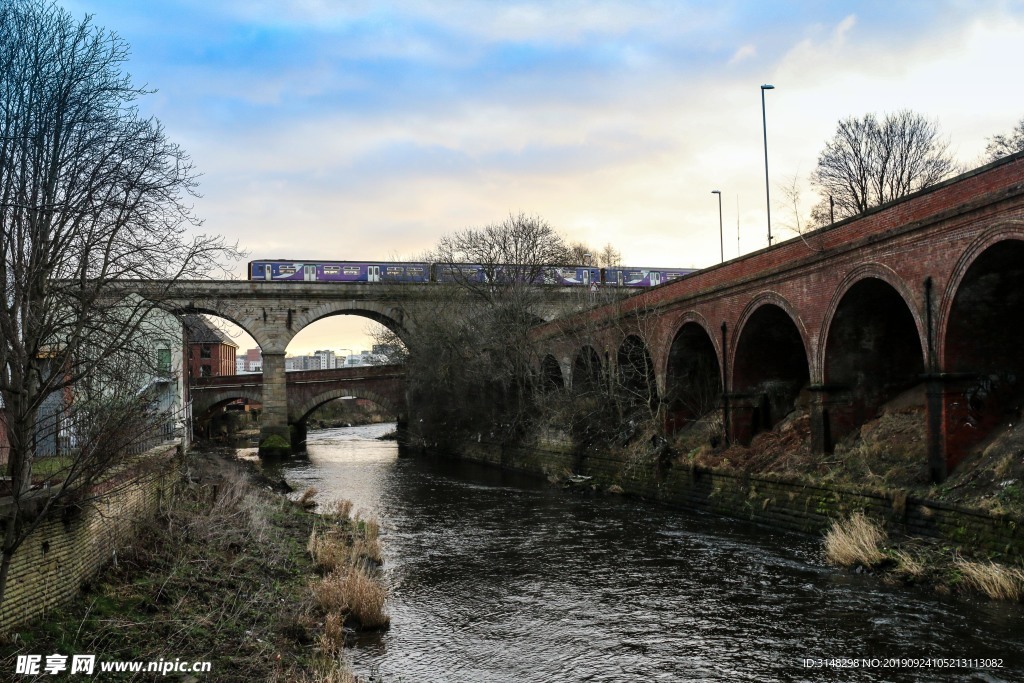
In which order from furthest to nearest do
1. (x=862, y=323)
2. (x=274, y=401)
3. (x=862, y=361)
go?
(x=274, y=401)
(x=862, y=361)
(x=862, y=323)

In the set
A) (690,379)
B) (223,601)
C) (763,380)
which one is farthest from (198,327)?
(690,379)

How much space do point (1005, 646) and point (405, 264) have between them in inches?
1634

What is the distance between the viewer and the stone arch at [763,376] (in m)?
20.5

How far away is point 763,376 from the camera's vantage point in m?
20.9

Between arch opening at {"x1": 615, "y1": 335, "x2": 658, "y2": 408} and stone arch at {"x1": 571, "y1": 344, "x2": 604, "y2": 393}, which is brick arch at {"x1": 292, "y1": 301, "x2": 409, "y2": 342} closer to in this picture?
stone arch at {"x1": 571, "y1": 344, "x2": 604, "y2": 393}

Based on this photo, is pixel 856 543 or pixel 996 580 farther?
pixel 856 543

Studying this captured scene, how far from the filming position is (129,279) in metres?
9.16

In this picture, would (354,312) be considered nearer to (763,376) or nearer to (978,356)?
(763,376)

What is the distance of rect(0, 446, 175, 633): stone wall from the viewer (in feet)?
24.0

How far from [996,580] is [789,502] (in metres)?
5.82

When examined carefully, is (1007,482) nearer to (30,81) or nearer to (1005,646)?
(1005,646)

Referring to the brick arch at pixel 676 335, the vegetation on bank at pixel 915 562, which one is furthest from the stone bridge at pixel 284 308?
the vegetation on bank at pixel 915 562

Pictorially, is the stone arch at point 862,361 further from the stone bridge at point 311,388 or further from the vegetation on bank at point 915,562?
the stone bridge at point 311,388

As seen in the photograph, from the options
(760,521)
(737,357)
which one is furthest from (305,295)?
(760,521)
